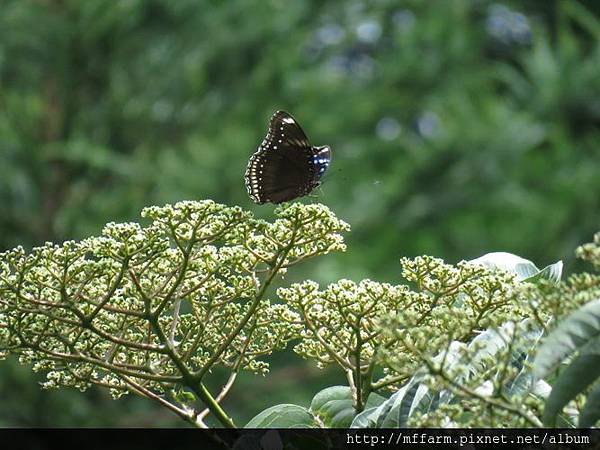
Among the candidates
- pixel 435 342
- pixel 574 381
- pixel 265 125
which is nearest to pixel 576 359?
pixel 574 381

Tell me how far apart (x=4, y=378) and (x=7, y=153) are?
218 cm

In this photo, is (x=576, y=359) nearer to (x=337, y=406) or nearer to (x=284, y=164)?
(x=337, y=406)

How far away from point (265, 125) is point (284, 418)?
8136mm

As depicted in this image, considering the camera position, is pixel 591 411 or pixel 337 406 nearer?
pixel 591 411

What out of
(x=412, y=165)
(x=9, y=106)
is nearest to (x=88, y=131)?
(x=9, y=106)

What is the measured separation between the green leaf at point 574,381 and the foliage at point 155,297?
1.46ft

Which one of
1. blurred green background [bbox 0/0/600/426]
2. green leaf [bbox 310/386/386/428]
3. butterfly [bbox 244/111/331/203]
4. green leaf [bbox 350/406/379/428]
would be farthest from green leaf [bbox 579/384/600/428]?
blurred green background [bbox 0/0/600/426]

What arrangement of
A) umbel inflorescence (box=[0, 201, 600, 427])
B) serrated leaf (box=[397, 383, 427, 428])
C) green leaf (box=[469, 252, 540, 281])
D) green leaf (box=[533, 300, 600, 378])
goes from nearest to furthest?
green leaf (box=[533, 300, 600, 378]) → serrated leaf (box=[397, 383, 427, 428]) → umbel inflorescence (box=[0, 201, 600, 427]) → green leaf (box=[469, 252, 540, 281])

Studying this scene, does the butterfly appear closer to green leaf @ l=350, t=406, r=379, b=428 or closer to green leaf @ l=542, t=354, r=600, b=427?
green leaf @ l=350, t=406, r=379, b=428

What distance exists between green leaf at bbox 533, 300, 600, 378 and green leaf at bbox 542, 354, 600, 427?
2 cm

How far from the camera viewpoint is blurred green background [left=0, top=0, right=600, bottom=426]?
8680 millimetres

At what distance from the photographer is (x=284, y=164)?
252 centimetres

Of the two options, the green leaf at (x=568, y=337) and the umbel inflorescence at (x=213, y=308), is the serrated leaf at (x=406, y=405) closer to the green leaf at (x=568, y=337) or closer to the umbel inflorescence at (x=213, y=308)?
the umbel inflorescence at (x=213, y=308)

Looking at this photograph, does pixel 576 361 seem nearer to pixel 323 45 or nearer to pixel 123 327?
pixel 123 327
